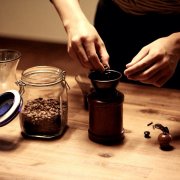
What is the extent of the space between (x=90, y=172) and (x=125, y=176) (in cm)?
9

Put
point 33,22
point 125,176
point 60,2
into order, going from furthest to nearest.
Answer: point 33,22 → point 60,2 → point 125,176

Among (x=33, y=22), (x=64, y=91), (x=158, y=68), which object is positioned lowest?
(x=33, y=22)

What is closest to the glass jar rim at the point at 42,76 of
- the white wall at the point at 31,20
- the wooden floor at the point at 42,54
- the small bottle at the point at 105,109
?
the small bottle at the point at 105,109

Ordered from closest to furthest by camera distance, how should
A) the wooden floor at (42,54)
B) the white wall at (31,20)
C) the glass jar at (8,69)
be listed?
the glass jar at (8,69), the wooden floor at (42,54), the white wall at (31,20)

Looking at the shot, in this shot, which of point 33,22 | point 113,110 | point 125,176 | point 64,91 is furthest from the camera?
point 33,22

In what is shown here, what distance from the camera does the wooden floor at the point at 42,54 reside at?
3.33 meters

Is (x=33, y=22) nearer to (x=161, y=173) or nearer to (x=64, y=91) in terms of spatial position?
(x=64, y=91)

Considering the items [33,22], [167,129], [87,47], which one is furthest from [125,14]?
[33,22]

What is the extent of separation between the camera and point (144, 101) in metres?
1.59

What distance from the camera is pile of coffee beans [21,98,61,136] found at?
1.35 metres

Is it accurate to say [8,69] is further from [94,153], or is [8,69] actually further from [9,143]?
[94,153]

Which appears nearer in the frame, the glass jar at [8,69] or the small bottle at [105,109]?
the small bottle at [105,109]

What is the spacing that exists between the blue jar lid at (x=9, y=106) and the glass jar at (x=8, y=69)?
0.47 ft

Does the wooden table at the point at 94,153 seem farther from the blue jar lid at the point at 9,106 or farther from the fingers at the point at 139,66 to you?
the fingers at the point at 139,66
